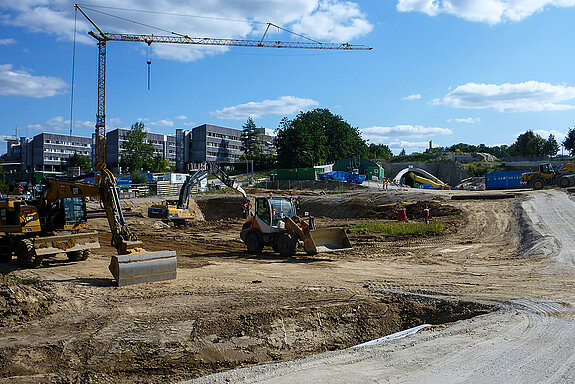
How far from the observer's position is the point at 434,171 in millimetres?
86125

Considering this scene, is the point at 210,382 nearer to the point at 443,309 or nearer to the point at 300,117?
the point at 443,309

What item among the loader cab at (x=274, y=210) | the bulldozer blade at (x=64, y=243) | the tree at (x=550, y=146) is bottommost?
the bulldozer blade at (x=64, y=243)

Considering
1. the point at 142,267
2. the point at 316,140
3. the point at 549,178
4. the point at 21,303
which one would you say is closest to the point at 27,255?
the point at 142,267

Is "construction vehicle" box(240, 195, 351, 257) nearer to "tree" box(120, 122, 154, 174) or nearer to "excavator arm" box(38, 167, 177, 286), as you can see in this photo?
"excavator arm" box(38, 167, 177, 286)

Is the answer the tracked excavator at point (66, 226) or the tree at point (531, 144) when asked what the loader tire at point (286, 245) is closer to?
the tracked excavator at point (66, 226)

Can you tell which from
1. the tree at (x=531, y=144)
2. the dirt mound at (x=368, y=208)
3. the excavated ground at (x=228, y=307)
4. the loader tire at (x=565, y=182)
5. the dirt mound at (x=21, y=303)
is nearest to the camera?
the excavated ground at (x=228, y=307)

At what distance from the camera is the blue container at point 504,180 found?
50.5 meters

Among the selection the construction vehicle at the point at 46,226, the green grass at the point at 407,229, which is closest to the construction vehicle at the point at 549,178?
the green grass at the point at 407,229

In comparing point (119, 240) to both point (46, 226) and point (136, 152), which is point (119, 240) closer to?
point (46, 226)

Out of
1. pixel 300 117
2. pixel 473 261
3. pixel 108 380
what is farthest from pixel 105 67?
pixel 108 380

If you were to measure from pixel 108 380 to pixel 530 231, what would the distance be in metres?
18.8

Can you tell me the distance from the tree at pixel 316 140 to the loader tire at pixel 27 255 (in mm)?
69431

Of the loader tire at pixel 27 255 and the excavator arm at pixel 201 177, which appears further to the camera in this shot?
the excavator arm at pixel 201 177

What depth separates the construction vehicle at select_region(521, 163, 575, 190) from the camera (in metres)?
43.1
